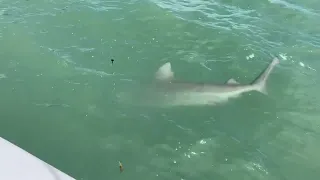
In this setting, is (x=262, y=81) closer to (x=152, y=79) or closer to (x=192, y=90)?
(x=192, y=90)

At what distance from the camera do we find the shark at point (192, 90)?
707 cm

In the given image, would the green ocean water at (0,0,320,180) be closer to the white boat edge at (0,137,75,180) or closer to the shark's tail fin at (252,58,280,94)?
the shark's tail fin at (252,58,280,94)

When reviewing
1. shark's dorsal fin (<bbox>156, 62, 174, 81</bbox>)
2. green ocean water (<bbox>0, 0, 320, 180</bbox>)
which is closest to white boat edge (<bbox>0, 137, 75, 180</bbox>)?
green ocean water (<bbox>0, 0, 320, 180</bbox>)

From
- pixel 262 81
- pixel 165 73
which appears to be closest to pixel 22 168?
pixel 165 73

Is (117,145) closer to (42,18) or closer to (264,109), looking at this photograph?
(264,109)

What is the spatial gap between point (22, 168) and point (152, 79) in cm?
447

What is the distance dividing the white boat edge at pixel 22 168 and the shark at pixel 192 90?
148 inches

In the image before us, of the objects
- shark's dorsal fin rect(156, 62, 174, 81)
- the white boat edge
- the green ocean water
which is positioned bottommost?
the green ocean water

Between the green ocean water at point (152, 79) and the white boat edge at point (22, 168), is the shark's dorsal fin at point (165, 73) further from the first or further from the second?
the white boat edge at point (22, 168)

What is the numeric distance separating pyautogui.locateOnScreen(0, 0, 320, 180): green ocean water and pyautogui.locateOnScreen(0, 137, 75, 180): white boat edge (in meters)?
2.17

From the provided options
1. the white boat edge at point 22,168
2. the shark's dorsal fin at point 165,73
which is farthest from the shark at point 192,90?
the white boat edge at point 22,168

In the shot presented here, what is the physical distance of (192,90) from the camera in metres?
7.17

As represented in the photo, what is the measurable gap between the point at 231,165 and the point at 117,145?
1744 mm

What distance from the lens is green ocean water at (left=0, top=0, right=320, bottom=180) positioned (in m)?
5.97
